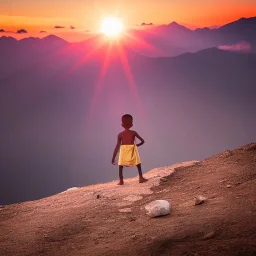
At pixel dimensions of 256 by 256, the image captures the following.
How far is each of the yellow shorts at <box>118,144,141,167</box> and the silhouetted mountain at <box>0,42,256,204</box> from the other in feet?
294

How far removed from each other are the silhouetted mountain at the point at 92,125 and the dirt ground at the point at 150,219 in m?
90.2

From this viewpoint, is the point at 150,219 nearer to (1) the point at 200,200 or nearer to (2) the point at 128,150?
(1) the point at 200,200

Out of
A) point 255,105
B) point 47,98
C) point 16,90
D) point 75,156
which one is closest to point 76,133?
point 75,156

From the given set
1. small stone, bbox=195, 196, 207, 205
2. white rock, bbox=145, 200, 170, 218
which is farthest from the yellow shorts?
small stone, bbox=195, 196, 207, 205

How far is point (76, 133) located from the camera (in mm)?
152125

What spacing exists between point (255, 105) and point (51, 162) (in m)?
110

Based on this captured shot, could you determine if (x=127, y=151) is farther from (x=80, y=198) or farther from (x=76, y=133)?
(x=76, y=133)

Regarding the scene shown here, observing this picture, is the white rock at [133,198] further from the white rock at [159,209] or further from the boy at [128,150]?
the boy at [128,150]

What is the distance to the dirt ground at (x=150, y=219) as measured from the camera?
4.81 m

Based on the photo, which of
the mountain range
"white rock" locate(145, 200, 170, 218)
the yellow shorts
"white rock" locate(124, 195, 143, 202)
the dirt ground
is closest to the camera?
the dirt ground

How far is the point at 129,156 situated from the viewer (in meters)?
9.13

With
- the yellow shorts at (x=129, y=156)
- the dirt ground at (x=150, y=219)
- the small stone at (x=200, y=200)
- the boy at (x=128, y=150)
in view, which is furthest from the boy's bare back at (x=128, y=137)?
the small stone at (x=200, y=200)

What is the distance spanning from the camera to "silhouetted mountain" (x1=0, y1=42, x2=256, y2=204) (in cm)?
11856

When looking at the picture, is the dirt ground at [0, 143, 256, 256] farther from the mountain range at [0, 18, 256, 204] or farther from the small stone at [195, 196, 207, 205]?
the mountain range at [0, 18, 256, 204]
